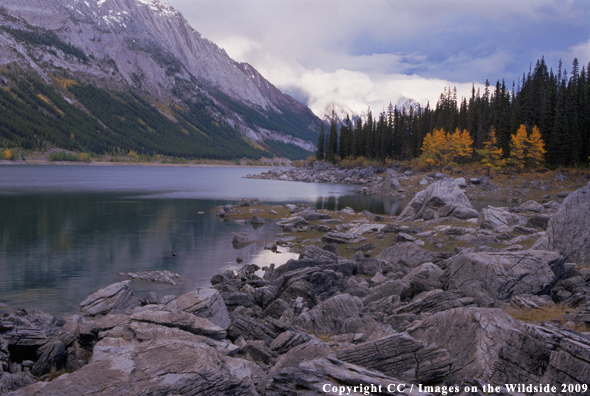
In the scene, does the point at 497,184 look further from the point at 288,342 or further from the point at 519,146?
the point at 288,342

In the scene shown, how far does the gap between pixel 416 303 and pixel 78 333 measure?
Answer: 12.2 metres

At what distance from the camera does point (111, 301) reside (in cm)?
1823

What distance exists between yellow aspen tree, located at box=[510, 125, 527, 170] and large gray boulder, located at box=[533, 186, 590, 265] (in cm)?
7510

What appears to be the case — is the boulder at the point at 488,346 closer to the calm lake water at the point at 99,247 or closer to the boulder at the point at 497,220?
the calm lake water at the point at 99,247

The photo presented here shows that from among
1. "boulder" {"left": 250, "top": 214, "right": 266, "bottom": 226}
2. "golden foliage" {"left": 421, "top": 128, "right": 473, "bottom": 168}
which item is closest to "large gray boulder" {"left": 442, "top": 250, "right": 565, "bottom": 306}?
"boulder" {"left": 250, "top": 214, "right": 266, "bottom": 226}

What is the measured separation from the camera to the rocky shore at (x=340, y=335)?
788cm

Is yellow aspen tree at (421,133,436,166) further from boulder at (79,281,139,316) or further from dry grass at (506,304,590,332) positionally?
boulder at (79,281,139,316)

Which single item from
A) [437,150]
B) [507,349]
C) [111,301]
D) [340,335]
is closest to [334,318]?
[340,335]

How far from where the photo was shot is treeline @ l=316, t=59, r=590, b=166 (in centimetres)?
8506

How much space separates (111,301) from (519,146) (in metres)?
92.9

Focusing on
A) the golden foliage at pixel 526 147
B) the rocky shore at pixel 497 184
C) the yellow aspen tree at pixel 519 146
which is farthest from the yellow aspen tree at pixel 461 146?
the yellow aspen tree at pixel 519 146

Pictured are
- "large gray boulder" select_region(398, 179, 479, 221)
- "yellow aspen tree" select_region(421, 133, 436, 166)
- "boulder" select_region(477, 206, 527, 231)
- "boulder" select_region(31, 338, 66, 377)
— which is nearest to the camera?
"boulder" select_region(31, 338, 66, 377)

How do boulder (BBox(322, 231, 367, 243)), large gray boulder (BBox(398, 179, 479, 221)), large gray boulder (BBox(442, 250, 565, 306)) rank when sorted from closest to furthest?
large gray boulder (BBox(442, 250, 565, 306)) < boulder (BBox(322, 231, 367, 243)) < large gray boulder (BBox(398, 179, 479, 221))

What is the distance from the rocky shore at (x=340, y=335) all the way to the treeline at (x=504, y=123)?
80.8m
